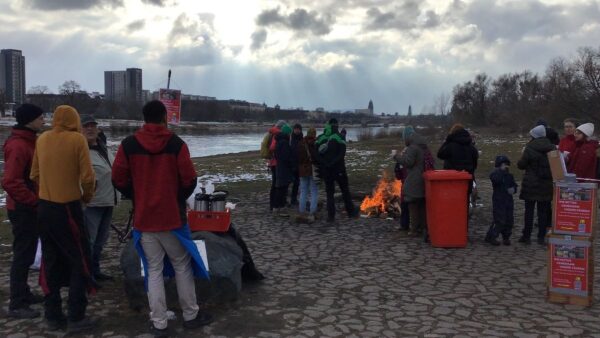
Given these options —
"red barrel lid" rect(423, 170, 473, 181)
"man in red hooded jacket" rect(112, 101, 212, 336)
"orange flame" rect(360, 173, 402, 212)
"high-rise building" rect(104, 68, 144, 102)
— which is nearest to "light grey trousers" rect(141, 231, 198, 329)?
"man in red hooded jacket" rect(112, 101, 212, 336)

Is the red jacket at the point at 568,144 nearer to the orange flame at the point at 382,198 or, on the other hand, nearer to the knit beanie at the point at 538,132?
the knit beanie at the point at 538,132

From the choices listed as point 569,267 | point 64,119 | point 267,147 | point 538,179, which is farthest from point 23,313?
point 538,179

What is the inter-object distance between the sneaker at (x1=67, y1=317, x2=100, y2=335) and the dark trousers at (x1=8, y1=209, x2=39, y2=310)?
806 mm

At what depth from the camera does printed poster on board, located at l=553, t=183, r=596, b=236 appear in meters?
5.22

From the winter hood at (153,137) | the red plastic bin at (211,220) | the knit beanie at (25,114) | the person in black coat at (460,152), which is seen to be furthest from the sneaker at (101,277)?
the person in black coat at (460,152)

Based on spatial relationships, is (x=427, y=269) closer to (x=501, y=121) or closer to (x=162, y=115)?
(x=162, y=115)

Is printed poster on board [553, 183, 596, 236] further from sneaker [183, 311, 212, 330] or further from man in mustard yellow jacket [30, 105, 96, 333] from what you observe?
man in mustard yellow jacket [30, 105, 96, 333]

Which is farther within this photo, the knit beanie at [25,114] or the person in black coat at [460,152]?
the person in black coat at [460,152]

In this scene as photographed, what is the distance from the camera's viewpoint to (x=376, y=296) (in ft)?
18.1

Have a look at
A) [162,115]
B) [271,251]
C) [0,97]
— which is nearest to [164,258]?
[162,115]

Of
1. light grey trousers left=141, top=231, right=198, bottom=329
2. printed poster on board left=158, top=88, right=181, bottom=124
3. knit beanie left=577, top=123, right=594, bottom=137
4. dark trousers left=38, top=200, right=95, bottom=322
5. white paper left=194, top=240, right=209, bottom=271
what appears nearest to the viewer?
light grey trousers left=141, top=231, right=198, bottom=329

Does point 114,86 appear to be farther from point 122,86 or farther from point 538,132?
point 538,132

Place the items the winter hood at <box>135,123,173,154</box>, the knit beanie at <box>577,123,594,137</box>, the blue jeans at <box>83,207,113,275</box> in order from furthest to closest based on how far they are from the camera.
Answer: the knit beanie at <box>577,123,594,137</box> → the blue jeans at <box>83,207,113,275</box> → the winter hood at <box>135,123,173,154</box>

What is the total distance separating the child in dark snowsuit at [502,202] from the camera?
7.76m
